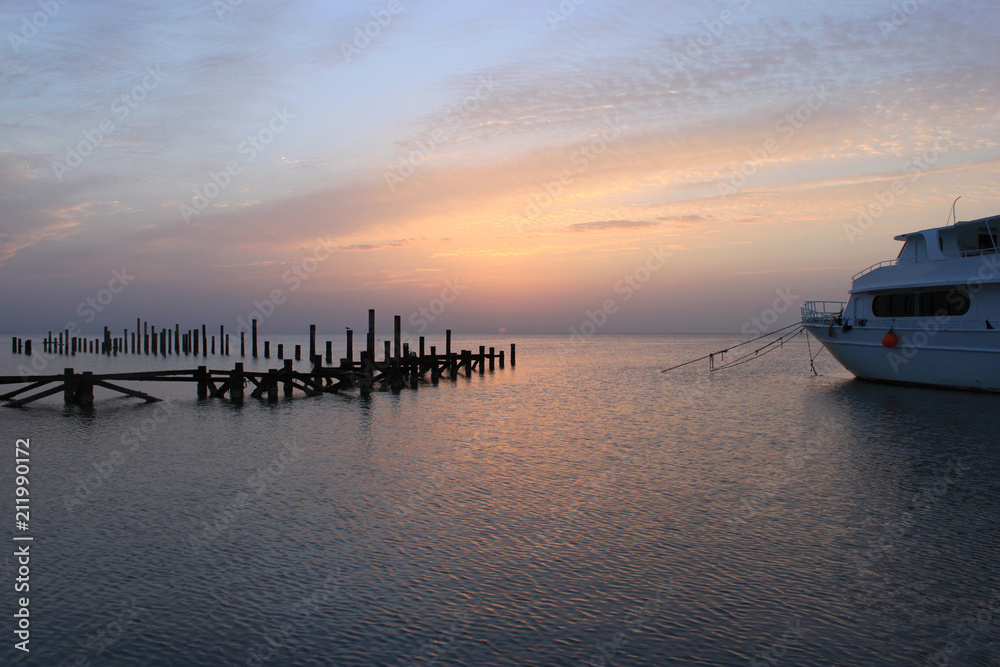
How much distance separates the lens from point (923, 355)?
29484 mm

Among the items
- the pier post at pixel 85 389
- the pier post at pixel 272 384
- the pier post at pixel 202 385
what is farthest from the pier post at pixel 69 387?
the pier post at pixel 272 384

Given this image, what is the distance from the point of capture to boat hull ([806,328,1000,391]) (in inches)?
1057

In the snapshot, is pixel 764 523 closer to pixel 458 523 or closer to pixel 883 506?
pixel 883 506

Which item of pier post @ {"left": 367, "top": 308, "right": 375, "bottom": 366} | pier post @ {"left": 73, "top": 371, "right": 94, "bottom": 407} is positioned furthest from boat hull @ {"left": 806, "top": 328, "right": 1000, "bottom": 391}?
pier post @ {"left": 73, "top": 371, "right": 94, "bottom": 407}

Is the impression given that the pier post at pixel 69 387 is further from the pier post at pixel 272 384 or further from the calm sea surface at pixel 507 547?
the pier post at pixel 272 384

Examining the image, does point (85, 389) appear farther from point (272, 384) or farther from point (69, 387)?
point (272, 384)

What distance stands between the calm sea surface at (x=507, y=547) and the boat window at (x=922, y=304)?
9911 mm

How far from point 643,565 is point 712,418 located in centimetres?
1555

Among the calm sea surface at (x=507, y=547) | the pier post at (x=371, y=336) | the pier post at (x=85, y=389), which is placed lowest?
the calm sea surface at (x=507, y=547)

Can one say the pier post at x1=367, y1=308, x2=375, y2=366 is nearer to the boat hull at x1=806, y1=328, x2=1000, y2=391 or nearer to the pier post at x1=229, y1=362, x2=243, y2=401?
the pier post at x1=229, y1=362, x2=243, y2=401

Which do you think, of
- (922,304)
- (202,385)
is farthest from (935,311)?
(202,385)

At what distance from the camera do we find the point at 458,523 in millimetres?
10289

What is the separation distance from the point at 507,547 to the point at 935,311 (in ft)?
90.2

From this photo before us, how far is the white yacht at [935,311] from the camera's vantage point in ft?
86.8
